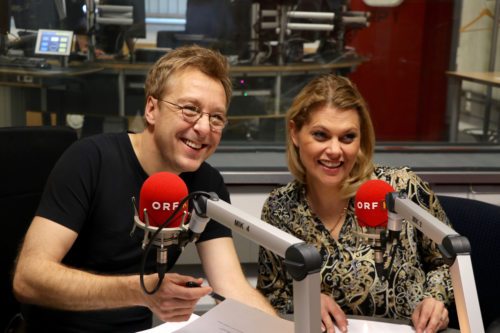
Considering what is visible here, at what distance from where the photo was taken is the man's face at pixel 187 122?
1.96 m

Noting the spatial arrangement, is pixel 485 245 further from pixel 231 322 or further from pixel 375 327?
pixel 231 322

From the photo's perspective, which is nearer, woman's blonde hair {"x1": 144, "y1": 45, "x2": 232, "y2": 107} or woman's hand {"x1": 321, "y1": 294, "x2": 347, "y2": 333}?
woman's hand {"x1": 321, "y1": 294, "x2": 347, "y2": 333}

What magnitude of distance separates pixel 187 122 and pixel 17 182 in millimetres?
624

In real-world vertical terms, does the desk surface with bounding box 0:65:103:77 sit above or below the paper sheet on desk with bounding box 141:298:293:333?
above

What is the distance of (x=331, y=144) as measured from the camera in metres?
2.22

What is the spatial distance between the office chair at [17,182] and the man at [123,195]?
0.18 metres

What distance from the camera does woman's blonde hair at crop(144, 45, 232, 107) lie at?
2025mm

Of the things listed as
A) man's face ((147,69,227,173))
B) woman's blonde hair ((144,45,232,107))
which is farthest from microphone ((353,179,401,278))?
woman's blonde hair ((144,45,232,107))

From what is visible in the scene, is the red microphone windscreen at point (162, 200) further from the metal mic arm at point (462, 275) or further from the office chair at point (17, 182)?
the office chair at point (17, 182)

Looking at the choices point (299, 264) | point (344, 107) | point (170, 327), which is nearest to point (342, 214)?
point (344, 107)

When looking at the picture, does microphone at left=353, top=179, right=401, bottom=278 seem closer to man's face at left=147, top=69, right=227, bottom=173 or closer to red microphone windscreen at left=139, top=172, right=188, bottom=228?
red microphone windscreen at left=139, top=172, right=188, bottom=228

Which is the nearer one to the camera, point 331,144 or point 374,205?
point 374,205

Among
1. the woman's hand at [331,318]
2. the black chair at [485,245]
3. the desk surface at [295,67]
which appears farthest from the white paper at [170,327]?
the desk surface at [295,67]

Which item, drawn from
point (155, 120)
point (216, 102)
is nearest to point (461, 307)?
point (216, 102)
